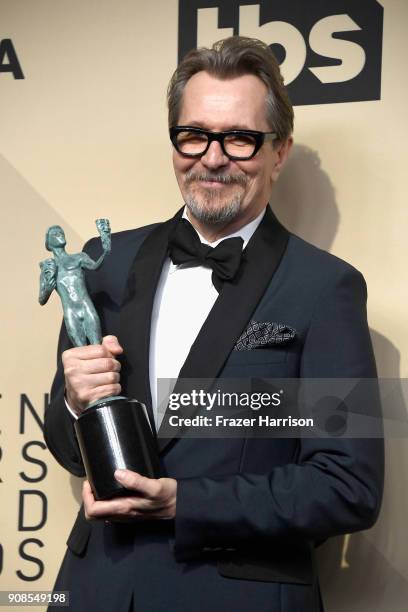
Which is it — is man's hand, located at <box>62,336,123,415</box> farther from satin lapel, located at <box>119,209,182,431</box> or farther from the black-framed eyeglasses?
the black-framed eyeglasses

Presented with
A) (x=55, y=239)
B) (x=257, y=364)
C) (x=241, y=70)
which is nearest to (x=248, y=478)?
(x=257, y=364)

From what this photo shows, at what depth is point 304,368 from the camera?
1661 millimetres

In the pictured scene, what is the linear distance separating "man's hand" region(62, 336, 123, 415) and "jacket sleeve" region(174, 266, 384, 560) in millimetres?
201

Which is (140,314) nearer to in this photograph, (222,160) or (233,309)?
(233,309)

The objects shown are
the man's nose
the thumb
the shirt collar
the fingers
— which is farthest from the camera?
the shirt collar

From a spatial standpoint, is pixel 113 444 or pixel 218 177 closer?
pixel 113 444

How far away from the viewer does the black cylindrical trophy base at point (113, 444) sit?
1.51 m

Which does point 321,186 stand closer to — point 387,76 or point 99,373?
point 387,76

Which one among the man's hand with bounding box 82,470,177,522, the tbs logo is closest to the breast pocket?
the man's hand with bounding box 82,470,177,522

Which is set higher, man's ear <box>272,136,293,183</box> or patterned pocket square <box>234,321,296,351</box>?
man's ear <box>272,136,293,183</box>

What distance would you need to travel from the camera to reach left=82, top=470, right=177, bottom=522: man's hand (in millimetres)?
1487

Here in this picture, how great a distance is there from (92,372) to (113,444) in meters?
0.13

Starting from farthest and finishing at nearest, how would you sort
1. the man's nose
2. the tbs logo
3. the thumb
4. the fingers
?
the tbs logo, the man's nose, the thumb, the fingers

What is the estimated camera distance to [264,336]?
5.44 ft
